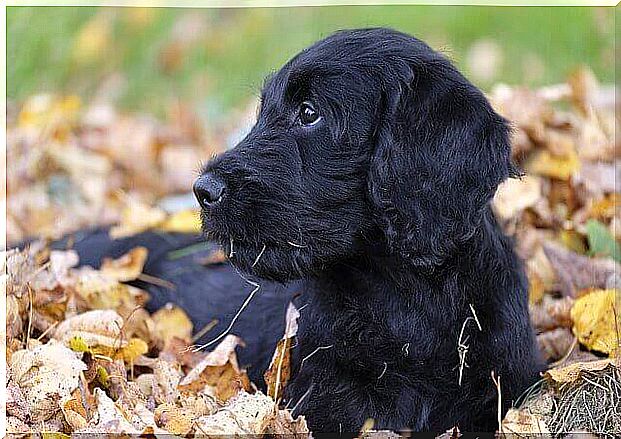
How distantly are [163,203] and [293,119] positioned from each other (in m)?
2.78

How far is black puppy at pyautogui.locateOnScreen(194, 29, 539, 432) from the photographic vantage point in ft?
8.59

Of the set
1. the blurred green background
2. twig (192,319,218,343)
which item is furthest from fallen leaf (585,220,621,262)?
twig (192,319,218,343)

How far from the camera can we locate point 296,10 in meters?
6.70

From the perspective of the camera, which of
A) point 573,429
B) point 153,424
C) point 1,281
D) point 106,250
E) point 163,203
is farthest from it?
point 163,203

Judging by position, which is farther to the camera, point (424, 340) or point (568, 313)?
point (568, 313)

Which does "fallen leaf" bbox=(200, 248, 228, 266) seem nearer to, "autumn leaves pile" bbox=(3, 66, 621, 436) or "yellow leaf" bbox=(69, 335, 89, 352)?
"autumn leaves pile" bbox=(3, 66, 621, 436)

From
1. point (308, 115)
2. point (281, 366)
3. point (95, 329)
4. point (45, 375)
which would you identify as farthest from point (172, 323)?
point (308, 115)

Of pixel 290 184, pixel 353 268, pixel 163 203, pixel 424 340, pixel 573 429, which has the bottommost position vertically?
pixel 163 203

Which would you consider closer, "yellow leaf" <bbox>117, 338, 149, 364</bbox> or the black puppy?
the black puppy

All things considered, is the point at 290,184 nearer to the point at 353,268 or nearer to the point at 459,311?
the point at 353,268

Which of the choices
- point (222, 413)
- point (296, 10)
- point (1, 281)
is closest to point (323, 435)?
point (222, 413)

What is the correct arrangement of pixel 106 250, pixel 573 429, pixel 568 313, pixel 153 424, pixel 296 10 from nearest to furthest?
pixel 153 424
pixel 573 429
pixel 568 313
pixel 106 250
pixel 296 10

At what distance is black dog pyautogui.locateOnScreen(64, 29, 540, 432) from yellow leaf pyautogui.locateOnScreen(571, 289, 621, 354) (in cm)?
37

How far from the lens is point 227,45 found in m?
8.01
